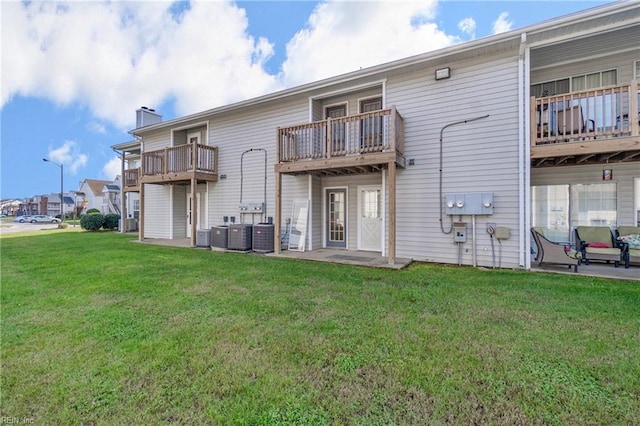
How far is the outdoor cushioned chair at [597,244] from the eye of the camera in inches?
240

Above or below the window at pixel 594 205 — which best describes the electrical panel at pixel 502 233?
below

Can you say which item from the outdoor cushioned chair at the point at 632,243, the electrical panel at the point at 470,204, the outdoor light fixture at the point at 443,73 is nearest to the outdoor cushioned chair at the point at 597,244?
the outdoor cushioned chair at the point at 632,243

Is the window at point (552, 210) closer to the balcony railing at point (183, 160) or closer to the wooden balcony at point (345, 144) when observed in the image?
the wooden balcony at point (345, 144)

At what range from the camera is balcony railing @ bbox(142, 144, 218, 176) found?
34.3 feet

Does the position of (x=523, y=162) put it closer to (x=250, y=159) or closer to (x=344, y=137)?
(x=344, y=137)

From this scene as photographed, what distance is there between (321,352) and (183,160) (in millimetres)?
10043

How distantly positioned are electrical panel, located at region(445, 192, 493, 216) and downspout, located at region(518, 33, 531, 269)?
2.04 ft

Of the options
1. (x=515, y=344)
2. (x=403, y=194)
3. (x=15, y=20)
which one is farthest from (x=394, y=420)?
(x=15, y=20)

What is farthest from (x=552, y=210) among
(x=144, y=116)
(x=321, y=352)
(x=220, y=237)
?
(x=144, y=116)

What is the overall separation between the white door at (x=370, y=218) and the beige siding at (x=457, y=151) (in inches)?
36.2

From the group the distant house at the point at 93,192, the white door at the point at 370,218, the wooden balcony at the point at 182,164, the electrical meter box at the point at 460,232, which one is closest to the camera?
the electrical meter box at the point at 460,232

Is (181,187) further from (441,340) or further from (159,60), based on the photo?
(441,340)

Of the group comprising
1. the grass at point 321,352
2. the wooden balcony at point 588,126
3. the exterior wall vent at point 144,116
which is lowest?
the grass at point 321,352

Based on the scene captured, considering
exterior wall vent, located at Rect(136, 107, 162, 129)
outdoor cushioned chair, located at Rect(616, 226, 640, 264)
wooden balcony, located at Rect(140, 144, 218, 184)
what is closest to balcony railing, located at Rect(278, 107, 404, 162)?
wooden balcony, located at Rect(140, 144, 218, 184)
